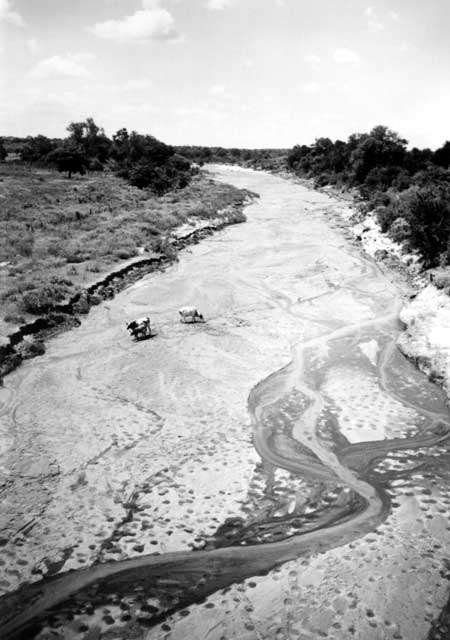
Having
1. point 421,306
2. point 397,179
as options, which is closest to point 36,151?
point 397,179

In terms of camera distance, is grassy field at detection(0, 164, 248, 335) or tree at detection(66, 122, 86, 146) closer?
grassy field at detection(0, 164, 248, 335)

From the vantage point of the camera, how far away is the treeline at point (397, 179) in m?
24.8

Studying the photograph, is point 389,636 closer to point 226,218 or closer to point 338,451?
point 338,451

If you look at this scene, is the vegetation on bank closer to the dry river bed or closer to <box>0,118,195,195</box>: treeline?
<box>0,118,195,195</box>: treeline

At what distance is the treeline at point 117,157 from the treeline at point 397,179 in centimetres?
1986

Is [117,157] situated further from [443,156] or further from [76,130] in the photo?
[443,156]

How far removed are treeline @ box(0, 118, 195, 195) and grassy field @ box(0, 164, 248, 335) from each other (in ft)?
9.53

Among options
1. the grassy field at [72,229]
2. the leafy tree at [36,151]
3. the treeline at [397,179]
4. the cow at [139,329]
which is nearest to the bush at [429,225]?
the treeline at [397,179]

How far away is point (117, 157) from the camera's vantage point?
85.7 metres

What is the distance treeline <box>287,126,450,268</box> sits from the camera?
2483 centimetres

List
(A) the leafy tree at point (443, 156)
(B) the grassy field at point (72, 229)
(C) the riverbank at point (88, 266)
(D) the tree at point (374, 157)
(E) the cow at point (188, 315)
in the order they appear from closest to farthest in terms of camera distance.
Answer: (C) the riverbank at point (88, 266) < (E) the cow at point (188, 315) < (B) the grassy field at point (72, 229) < (A) the leafy tree at point (443, 156) < (D) the tree at point (374, 157)

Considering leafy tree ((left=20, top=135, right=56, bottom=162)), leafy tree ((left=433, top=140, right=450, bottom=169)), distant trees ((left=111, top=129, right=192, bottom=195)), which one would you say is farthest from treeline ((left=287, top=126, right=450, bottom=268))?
leafy tree ((left=20, top=135, right=56, bottom=162))

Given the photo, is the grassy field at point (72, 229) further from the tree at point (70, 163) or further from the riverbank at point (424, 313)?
the riverbank at point (424, 313)

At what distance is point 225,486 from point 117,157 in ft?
275
